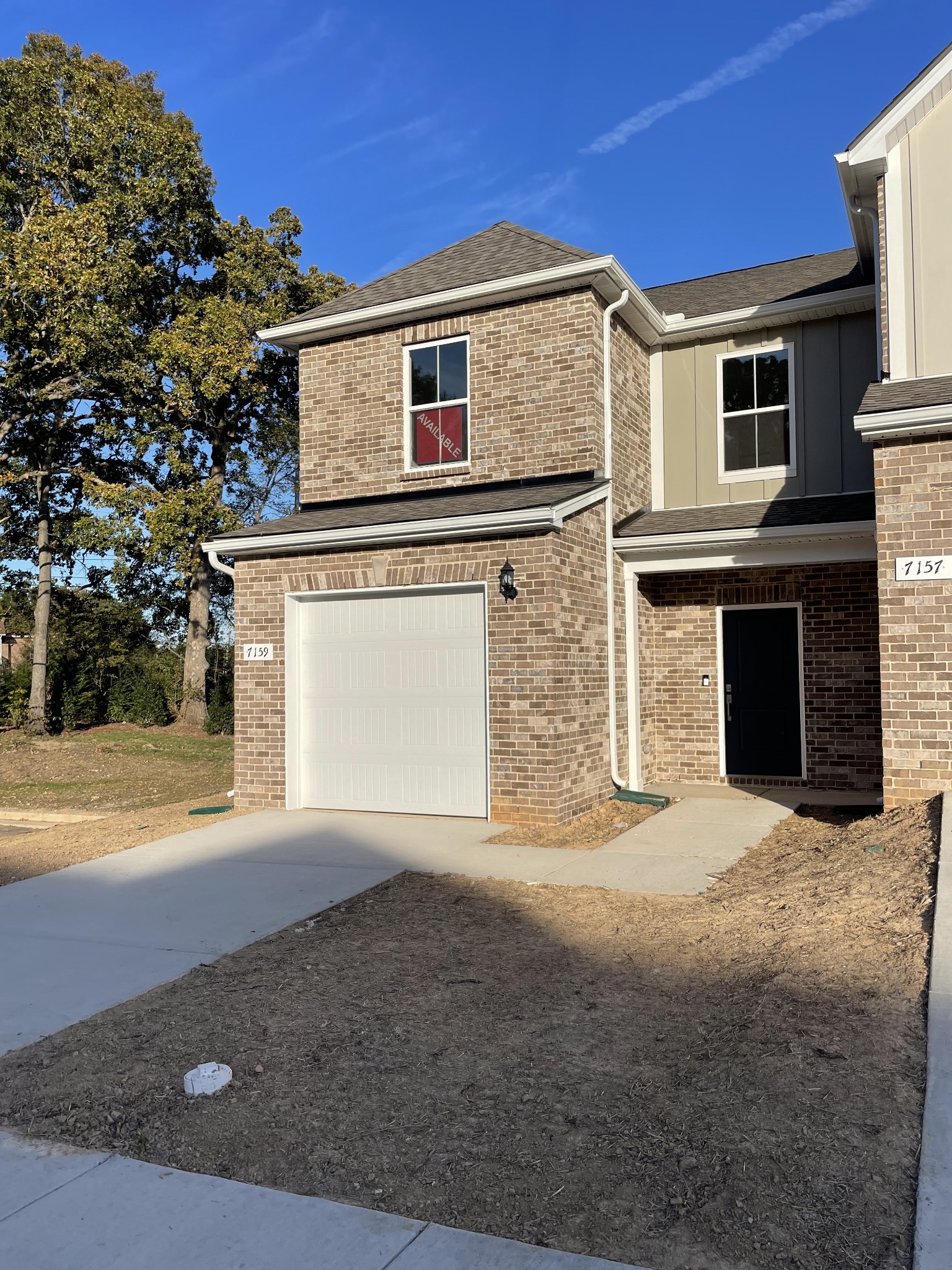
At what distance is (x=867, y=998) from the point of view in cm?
450

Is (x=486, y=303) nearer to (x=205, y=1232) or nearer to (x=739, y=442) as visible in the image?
(x=739, y=442)

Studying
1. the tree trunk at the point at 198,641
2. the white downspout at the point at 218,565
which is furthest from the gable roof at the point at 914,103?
the tree trunk at the point at 198,641

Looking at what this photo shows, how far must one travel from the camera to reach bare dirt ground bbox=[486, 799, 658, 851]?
9.12m

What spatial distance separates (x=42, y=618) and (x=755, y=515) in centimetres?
1663

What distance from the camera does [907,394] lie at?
28.2ft

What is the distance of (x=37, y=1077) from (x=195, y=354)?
18.7 metres

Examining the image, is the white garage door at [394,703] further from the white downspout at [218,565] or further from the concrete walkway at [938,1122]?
the concrete walkway at [938,1122]

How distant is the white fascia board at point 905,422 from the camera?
8.08m

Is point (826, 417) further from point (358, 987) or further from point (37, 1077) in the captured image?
point (37, 1077)

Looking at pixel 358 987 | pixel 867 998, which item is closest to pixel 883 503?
pixel 867 998

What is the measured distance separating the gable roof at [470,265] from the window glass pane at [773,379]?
274 cm

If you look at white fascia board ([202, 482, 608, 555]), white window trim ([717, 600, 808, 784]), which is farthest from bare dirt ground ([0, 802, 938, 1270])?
white window trim ([717, 600, 808, 784])

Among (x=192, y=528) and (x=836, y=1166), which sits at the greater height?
(x=192, y=528)

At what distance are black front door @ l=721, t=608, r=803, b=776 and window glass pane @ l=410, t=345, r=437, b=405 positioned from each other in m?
4.48
